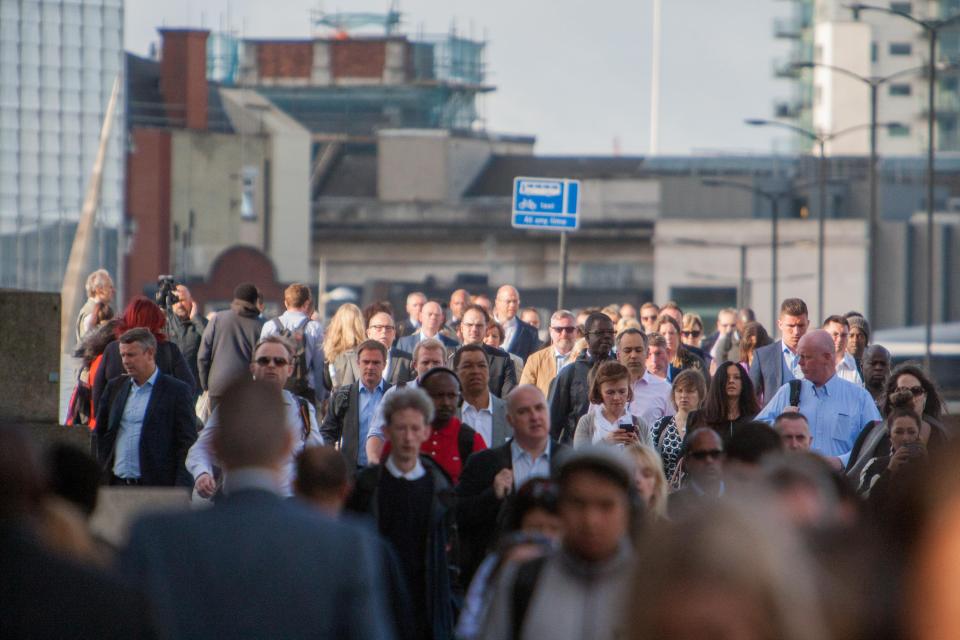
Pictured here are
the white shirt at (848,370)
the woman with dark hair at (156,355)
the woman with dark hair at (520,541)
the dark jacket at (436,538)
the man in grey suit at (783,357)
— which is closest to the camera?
the woman with dark hair at (520,541)

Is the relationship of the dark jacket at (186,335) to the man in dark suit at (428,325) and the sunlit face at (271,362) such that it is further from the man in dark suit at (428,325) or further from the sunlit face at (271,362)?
the sunlit face at (271,362)

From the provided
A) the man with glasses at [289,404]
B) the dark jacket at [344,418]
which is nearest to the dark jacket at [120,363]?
the dark jacket at [344,418]

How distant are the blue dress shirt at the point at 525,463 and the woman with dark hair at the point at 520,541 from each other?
6.06 ft

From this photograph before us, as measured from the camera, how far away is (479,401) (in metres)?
12.1

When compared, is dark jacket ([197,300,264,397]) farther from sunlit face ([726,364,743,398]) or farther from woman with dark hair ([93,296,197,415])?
sunlit face ([726,364,743,398])

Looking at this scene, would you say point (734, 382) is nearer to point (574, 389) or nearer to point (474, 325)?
point (574, 389)

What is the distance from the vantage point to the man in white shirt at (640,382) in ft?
46.4

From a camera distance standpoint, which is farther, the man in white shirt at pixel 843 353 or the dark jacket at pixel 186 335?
the dark jacket at pixel 186 335

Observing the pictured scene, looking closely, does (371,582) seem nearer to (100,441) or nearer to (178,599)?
(178,599)

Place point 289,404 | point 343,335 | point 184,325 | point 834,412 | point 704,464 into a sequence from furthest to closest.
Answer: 1. point 184,325
2. point 343,335
3. point 834,412
4. point 289,404
5. point 704,464

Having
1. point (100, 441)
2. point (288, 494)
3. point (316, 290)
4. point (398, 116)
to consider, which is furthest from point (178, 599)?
point (398, 116)

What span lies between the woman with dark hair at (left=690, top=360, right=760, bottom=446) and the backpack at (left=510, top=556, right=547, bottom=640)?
672 centimetres

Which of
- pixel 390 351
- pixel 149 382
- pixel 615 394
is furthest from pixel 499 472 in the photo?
pixel 390 351

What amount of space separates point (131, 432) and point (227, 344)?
15.0 ft
